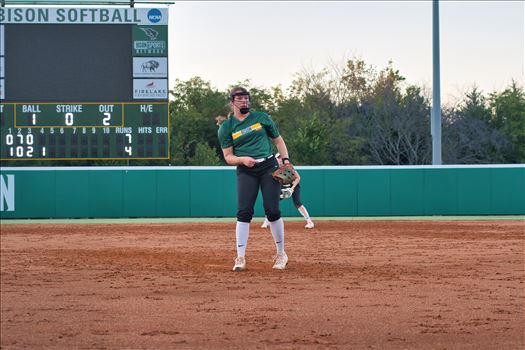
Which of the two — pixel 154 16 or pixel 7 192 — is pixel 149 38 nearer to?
pixel 154 16

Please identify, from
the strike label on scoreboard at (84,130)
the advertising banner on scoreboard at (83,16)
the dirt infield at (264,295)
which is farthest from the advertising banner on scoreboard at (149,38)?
the dirt infield at (264,295)

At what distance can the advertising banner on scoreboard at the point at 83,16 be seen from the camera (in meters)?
20.4

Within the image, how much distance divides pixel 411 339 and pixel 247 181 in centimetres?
420

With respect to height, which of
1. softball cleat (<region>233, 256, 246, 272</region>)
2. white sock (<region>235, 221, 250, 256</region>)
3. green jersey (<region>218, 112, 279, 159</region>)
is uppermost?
green jersey (<region>218, 112, 279, 159</region>)

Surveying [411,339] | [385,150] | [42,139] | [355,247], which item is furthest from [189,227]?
[385,150]

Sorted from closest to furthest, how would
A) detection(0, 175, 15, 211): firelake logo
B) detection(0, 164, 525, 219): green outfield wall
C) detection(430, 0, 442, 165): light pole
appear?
detection(0, 175, 15, 211): firelake logo, detection(0, 164, 525, 219): green outfield wall, detection(430, 0, 442, 165): light pole

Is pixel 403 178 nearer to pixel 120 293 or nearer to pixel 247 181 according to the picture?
pixel 247 181

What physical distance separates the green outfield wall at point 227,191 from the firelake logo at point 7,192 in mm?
24

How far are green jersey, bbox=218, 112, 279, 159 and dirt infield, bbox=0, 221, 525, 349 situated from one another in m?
1.24

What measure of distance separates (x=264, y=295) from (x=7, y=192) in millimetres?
16450

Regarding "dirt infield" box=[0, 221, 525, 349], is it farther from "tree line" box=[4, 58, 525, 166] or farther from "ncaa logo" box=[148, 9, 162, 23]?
"tree line" box=[4, 58, 525, 166]

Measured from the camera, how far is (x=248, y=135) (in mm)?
9844

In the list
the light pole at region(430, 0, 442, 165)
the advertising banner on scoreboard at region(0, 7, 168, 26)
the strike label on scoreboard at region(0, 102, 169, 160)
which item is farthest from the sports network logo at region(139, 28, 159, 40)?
the light pole at region(430, 0, 442, 165)

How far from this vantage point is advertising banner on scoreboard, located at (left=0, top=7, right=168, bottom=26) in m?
20.4
